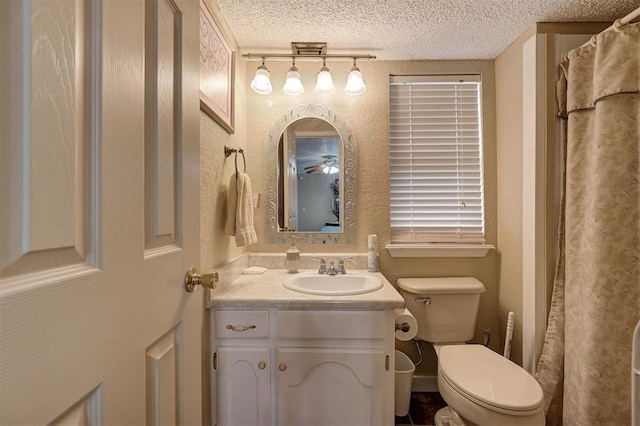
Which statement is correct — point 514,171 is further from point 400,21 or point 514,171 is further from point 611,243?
point 400,21

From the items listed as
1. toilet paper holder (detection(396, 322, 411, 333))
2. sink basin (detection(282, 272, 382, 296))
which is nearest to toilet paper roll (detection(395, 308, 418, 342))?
toilet paper holder (detection(396, 322, 411, 333))

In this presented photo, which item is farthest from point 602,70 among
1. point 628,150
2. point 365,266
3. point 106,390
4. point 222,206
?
point 106,390

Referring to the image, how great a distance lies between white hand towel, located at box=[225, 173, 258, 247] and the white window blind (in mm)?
892

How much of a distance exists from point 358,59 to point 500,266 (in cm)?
152

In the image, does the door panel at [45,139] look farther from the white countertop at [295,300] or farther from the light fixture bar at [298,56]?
the light fixture bar at [298,56]

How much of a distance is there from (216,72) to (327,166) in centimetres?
77

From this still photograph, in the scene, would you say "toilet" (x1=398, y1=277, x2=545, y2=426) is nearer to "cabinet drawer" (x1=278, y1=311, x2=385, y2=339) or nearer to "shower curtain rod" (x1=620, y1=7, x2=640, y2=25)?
"cabinet drawer" (x1=278, y1=311, x2=385, y2=339)

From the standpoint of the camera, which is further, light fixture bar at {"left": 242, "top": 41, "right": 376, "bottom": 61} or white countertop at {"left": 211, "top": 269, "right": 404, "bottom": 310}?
light fixture bar at {"left": 242, "top": 41, "right": 376, "bottom": 61}

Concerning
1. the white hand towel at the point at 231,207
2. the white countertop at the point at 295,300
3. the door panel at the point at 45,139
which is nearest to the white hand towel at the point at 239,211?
the white hand towel at the point at 231,207

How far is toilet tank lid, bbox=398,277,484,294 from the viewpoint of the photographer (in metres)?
1.58

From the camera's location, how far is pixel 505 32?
154 centimetres

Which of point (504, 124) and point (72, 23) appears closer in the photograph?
point (72, 23)

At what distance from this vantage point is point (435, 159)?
1827 millimetres

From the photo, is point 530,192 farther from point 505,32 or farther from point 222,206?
point 222,206
